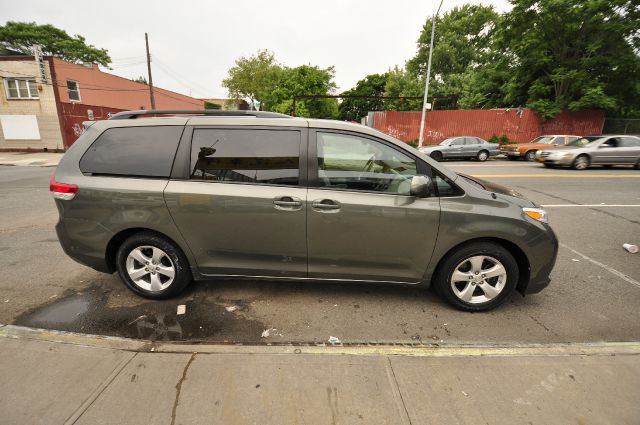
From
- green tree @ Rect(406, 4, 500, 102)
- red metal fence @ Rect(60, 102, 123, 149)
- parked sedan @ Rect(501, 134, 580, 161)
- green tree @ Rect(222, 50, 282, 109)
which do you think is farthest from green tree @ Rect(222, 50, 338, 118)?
parked sedan @ Rect(501, 134, 580, 161)

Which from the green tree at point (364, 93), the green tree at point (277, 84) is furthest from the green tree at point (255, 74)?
the green tree at point (364, 93)

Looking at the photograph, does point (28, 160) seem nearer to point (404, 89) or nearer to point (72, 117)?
point (72, 117)

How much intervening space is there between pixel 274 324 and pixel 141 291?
1457mm

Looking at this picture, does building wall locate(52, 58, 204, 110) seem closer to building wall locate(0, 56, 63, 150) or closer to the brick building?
the brick building

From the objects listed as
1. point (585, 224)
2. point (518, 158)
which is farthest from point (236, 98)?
point (585, 224)

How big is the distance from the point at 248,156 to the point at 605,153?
52.4 ft

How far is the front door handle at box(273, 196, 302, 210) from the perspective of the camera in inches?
106

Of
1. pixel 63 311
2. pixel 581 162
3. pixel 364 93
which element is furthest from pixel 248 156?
pixel 364 93

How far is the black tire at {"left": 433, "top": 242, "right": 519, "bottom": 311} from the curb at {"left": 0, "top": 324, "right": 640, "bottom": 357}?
0.48m

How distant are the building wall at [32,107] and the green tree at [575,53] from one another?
3053 cm

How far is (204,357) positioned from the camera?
230cm

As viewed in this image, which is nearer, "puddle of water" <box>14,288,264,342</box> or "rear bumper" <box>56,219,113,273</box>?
"puddle of water" <box>14,288,264,342</box>

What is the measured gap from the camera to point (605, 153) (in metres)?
12.6

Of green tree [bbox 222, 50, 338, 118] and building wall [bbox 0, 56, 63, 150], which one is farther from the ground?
green tree [bbox 222, 50, 338, 118]
